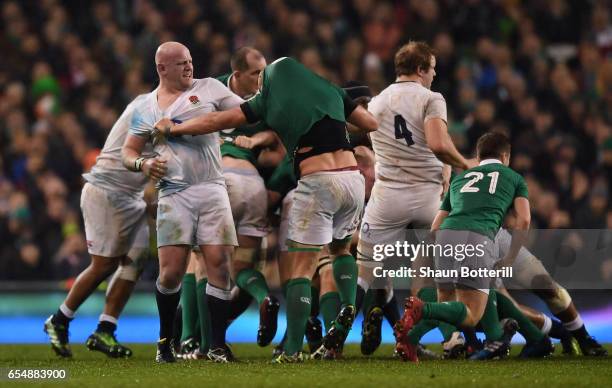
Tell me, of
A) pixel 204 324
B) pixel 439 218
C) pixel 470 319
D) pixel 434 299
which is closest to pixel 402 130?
pixel 439 218

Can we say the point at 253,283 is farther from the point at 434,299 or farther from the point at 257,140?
the point at 434,299

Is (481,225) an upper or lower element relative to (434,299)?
upper

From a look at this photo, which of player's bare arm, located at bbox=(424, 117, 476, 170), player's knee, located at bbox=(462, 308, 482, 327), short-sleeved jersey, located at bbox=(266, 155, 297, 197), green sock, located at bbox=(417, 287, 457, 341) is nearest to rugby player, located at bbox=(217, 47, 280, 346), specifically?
short-sleeved jersey, located at bbox=(266, 155, 297, 197)

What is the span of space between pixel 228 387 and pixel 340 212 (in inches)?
85.6

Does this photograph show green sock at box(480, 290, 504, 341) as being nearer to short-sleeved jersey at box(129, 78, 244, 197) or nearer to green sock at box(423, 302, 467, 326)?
green sock at box(423, 302, 467, 326)

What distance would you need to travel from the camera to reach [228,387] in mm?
7059

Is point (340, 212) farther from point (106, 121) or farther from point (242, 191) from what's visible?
point (106, 121)

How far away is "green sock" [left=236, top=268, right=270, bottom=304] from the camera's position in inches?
365

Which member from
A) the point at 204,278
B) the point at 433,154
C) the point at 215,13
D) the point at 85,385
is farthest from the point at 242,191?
the point at 215,13

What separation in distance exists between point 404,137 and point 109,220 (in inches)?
90.1

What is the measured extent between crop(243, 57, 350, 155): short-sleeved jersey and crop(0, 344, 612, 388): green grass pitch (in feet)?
5.18

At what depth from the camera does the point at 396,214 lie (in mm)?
9742

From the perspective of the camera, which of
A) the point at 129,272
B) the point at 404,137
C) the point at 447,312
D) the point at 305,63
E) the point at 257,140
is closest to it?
the point at 447,312

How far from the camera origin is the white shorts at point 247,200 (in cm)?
964
